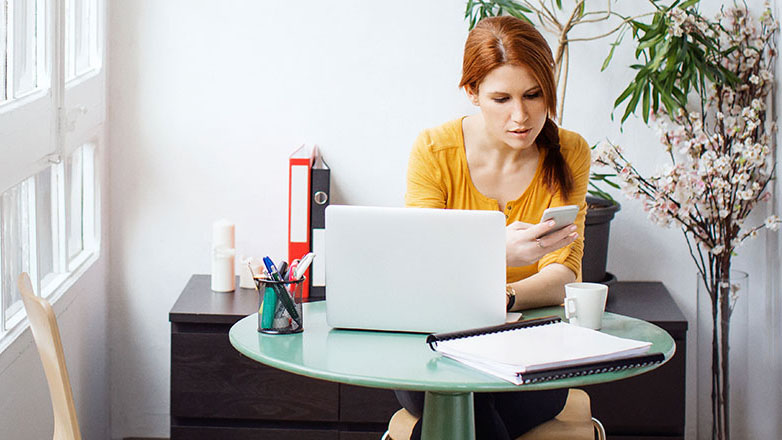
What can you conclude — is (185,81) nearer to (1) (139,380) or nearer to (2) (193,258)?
(2) (193,258)

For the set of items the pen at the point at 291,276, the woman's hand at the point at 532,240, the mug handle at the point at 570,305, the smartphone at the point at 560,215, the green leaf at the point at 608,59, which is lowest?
the mug handle at the point at 570,305

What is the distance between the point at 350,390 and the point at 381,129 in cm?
83

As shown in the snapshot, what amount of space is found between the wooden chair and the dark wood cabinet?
0.61m

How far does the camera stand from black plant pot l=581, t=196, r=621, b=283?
107 inches

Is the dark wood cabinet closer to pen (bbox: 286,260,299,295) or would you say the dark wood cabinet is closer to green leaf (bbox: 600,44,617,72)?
green leaf (bbox: 600,44,617,72)

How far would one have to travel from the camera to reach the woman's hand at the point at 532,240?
1.87 meters

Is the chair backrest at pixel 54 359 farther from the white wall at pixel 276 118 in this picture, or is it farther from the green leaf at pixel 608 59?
the green leaf at pixel 608 59

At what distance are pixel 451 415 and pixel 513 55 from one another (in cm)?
82

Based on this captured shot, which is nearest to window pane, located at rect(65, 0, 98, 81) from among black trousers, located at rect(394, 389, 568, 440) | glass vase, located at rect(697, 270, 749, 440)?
black trousers, located at rect(394, 389, 568, 440)

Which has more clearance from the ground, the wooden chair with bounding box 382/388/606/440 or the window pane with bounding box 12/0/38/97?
the window pane with bounding box 12/0/38/97

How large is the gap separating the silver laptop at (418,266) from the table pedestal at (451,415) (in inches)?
5.6

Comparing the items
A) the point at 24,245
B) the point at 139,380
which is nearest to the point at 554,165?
the point at 24,245

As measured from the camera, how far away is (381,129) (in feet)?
9.82

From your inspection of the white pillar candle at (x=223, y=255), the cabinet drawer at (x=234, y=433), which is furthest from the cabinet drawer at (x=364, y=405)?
the white pillar candle at (x=223, y=255)
